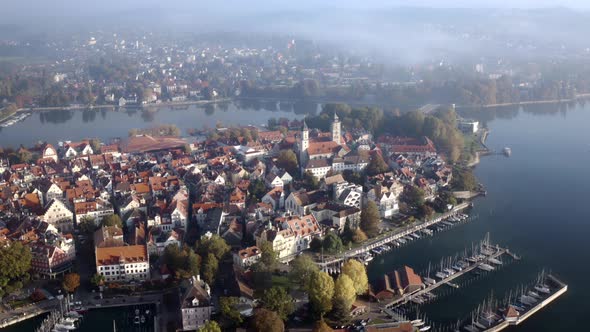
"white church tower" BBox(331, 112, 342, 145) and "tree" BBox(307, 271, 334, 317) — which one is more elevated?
"white church tower" BBox(331, 112, 342, 145)

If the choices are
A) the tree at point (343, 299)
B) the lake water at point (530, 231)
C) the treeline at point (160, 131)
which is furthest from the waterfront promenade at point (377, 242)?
the treeline at point (160, 131)

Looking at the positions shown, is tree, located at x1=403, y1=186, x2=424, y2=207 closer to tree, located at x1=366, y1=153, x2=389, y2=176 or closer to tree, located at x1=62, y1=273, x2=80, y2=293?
tree, located at x1=366, y1=153, x2=389, y2=176

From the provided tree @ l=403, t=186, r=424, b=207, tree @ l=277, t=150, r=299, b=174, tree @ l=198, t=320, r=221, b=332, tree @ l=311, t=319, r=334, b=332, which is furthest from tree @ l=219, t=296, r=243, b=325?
tree @ l=277, t=150, r=299, b=174

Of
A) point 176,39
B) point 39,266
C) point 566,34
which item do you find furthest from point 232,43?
point 39,266

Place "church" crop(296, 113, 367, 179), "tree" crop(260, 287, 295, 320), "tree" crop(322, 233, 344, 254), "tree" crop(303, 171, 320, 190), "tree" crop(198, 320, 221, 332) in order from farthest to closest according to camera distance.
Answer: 1. "church" crop(296, 113, 367, 179)
2. "tree" crop(303, 171, 320, 190)
3. "tree" crop(322, 233, 344, 254)
4. "tree" crop(260, 287, 295, 320)
5. "tree" crop(198, 320, 221, 332)

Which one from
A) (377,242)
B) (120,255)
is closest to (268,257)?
(120,255)

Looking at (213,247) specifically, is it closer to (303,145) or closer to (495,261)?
(495,261)

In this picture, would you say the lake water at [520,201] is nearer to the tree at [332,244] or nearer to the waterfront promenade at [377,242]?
the waterfront promenade at [377,242]

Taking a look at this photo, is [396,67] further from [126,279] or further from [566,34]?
[126,279]
